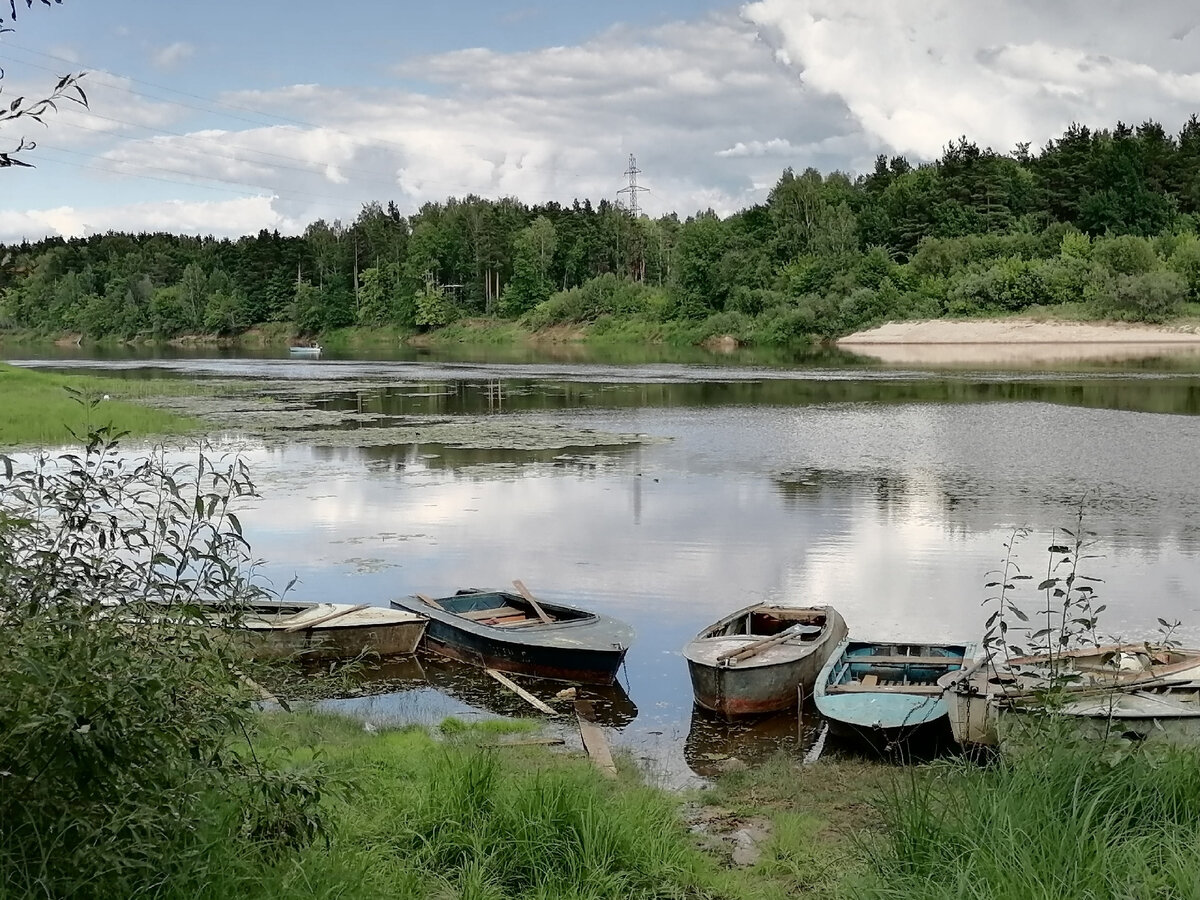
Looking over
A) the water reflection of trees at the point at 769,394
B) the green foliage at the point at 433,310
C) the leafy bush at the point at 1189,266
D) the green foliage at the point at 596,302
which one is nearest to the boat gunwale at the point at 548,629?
the water reflection of trees at the point at 769,394

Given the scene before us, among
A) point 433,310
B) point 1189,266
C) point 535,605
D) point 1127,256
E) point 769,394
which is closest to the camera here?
point 535,605

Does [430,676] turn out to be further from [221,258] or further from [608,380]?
[221,258]

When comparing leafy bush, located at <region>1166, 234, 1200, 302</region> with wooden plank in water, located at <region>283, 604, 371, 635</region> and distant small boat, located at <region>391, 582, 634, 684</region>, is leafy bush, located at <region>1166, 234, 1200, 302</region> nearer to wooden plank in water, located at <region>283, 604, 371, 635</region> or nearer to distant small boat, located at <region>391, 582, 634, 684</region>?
distant small boat, located at <region>391, 582, 634, 684</region>

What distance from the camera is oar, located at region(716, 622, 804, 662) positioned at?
11.5 m

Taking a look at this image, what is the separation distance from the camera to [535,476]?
26.0 metres

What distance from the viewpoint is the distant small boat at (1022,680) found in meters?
8.87

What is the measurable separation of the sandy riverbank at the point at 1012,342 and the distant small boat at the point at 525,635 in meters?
54.8

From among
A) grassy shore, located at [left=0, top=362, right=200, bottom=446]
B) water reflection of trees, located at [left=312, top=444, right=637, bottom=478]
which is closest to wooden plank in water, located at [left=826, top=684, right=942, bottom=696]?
water reflection of trees, located at [left=312, top=444, right=637, bottom=478]

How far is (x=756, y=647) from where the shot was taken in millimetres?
11906

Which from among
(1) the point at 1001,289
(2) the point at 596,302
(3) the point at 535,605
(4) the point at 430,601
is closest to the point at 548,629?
(3) the point at 535,605

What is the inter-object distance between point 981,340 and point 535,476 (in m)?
61.1

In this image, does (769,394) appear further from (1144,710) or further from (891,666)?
(1144,710)

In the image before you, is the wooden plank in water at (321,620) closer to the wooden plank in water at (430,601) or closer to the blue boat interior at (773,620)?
the wooden plank in water at (430,601)

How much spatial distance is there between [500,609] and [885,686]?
508cm
